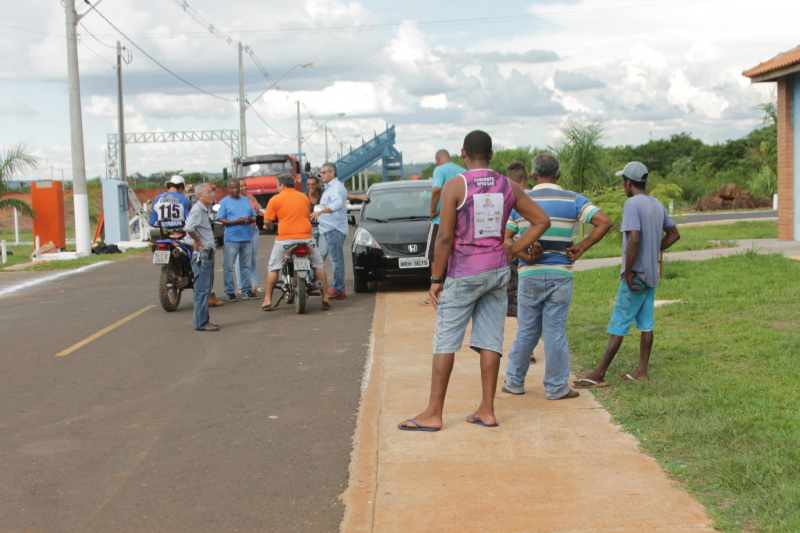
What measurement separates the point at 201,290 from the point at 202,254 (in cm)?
45

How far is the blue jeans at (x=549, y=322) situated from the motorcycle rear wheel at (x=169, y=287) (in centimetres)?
633

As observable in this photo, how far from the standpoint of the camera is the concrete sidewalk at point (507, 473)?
373cm

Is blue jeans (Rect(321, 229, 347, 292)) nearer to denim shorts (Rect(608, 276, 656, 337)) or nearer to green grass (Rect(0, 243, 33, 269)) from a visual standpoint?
denim shorts (Rect(608, 276, 656, 337))

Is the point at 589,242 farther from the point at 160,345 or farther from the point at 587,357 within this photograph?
the point at 160,345

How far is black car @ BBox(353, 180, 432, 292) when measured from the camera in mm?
11578

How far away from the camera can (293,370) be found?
284 inches

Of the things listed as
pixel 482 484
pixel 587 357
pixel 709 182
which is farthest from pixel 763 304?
pixel 709 182

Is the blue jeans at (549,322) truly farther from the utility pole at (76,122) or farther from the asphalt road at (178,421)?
the utility pole at (76,122)

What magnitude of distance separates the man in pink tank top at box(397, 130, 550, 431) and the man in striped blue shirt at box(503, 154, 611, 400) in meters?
0.49

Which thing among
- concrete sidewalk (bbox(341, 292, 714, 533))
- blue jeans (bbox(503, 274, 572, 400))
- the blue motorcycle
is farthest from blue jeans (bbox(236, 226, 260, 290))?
blue jeans (bbox(503, 274, 572, 400))

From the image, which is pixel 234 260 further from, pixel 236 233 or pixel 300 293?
pixel 300 293

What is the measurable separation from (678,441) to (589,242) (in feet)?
5.00

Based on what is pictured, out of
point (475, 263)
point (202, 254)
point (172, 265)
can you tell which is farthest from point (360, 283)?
point (475, 263)

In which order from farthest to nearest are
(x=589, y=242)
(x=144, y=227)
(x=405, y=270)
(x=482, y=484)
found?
(x=144, y=227) → (x=405, y=270) → (x=589, y=242) → (x=482, y=484)
